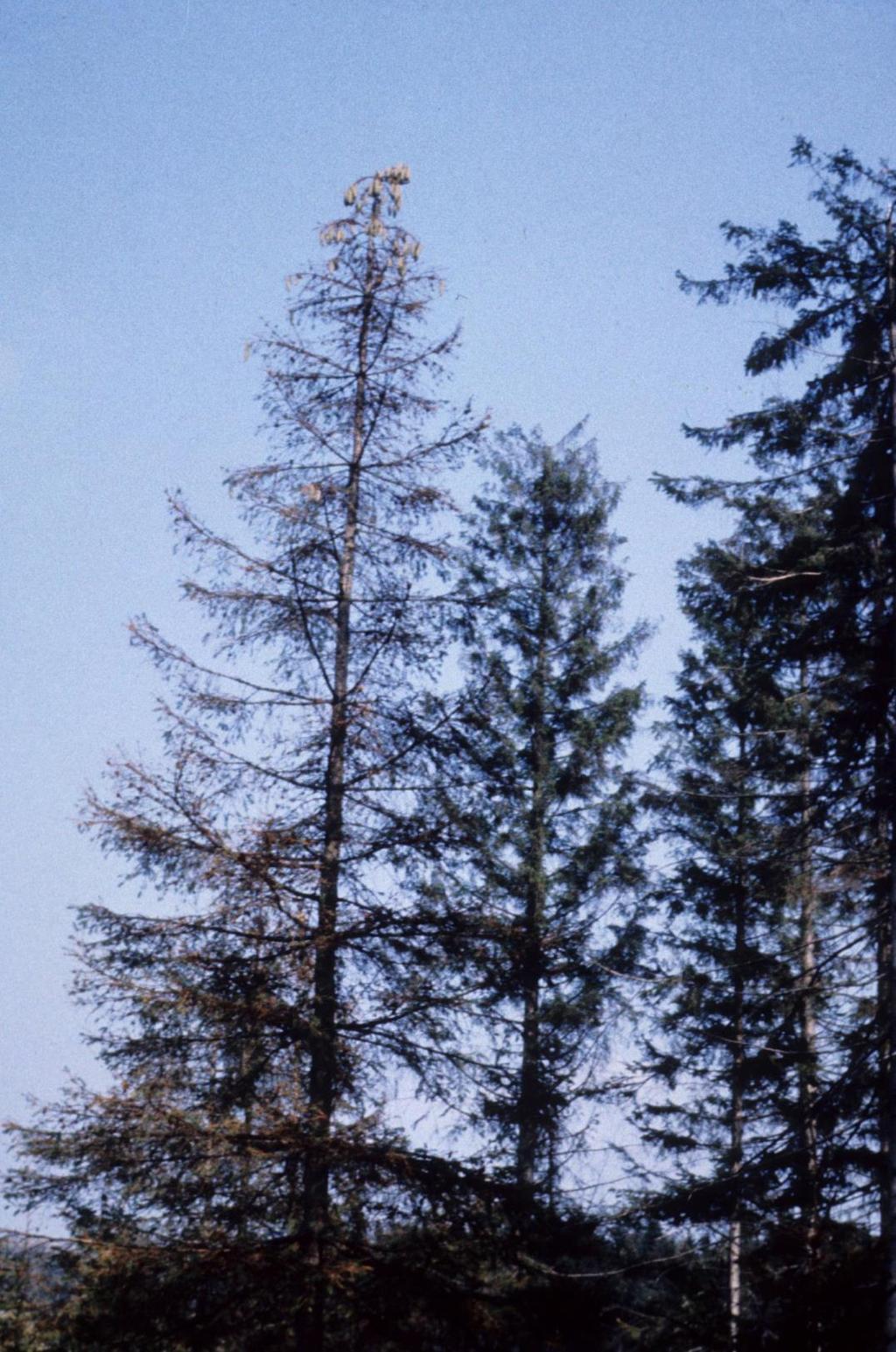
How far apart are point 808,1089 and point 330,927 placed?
915 centimetres

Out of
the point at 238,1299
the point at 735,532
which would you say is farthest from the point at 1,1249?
the point at 735,532

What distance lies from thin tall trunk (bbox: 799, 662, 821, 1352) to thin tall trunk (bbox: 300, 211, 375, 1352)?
398cm

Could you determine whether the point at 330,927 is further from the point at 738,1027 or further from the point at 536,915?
the point at 738,1027

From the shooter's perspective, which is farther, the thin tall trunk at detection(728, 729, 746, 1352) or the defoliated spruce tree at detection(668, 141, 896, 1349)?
the thin tall trunk at detection(728, 729, 746, 1352)

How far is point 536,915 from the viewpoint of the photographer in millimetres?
16016

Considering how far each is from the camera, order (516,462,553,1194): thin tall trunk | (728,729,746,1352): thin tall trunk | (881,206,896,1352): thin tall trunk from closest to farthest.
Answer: (881,206,896,1352): thin tall trunk, (516,462,553,1194): thin tall trunk, (728,729,746,1352): thin tall trunk

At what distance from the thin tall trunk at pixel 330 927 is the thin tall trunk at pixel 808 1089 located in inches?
157

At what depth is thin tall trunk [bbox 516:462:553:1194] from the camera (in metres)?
13.1

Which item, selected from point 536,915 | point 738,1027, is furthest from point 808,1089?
point 536,915

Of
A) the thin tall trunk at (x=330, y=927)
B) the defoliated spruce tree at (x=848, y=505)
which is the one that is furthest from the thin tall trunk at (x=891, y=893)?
the thin tall trunk at (x=330, y=927)

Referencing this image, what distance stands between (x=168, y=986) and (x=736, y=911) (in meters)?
10.9

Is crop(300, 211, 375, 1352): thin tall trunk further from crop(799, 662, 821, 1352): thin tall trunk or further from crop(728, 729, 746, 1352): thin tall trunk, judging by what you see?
crop(728, 729, 746, 1352): thin tall trunk

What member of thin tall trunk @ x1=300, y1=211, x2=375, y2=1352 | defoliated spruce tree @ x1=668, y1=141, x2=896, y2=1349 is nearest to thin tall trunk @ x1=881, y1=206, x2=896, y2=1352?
defoliated spruce tree @ x1=668, y1=141, x2=896, y2=1349

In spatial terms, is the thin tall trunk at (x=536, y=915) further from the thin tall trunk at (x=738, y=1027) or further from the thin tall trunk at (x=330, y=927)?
the thin tall trunk at (x=738, y=1027)
